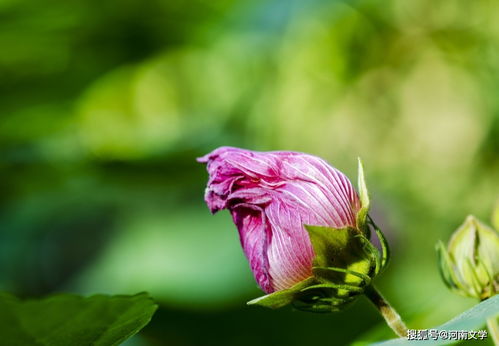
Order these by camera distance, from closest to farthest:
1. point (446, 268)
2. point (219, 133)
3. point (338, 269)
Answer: point (338, 269)
point (446, 268)
point (219, 133)

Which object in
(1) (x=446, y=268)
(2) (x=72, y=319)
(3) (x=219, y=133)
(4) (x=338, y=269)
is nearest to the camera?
(2) (x=72, y=319)

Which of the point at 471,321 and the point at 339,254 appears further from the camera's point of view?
the point at 339,254

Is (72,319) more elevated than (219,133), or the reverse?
(219,133)

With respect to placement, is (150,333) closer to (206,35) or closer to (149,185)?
(149,185)

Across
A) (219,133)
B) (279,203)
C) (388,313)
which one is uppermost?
(219,133)

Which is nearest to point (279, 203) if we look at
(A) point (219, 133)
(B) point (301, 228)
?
(B) point (301, 228)

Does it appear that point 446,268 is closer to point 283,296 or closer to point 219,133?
point 283,296

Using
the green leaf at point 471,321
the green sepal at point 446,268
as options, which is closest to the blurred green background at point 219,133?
the green sepal at point 446,268
